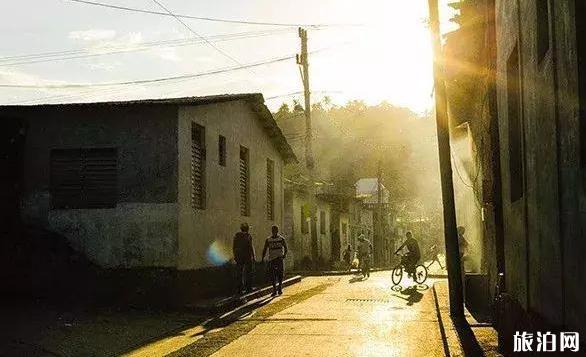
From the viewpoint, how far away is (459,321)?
1124cm

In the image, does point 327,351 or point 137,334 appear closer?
point 327,351

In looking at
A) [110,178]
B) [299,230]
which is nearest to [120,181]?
[110,178]

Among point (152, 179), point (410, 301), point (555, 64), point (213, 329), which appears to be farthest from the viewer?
point (410, 301)

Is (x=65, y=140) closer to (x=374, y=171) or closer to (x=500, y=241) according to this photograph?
(x=500, y=241)

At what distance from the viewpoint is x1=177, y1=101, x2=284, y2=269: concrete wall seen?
15.1 m

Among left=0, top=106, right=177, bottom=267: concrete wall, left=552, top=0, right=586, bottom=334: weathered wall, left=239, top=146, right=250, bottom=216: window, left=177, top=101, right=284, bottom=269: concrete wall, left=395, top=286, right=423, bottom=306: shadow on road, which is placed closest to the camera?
left=552, top=0, right=586, bottom=334: weathered wall

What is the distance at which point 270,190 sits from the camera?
24625 mm

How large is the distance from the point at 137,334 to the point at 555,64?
326 inches

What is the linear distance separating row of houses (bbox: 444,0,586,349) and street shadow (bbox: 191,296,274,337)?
201 inches

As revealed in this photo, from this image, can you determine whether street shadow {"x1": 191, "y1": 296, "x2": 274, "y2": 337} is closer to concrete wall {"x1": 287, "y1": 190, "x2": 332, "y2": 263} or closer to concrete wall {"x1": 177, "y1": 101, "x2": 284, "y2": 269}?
concrete wall {"x1": 177, "y1": 101, "x2": 284, "y2": 269}

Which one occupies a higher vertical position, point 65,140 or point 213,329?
point 65,140

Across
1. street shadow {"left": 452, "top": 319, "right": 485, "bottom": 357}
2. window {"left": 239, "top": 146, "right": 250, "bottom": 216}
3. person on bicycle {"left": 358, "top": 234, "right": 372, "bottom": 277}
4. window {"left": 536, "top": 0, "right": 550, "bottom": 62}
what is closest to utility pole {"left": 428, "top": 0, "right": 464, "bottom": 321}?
street shadow {"left": 452, "top": 319, "right": 485, "bottom": 357}

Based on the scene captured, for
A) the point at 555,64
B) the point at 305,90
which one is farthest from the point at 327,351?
the point at 305,90

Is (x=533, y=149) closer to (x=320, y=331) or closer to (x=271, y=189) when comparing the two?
(x=320, y=331)
